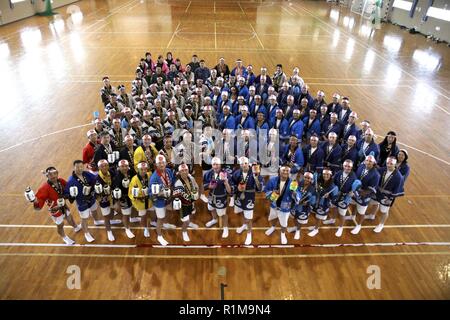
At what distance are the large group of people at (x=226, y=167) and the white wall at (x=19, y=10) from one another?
837 inches

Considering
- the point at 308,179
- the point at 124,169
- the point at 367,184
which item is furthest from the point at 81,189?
the point at 367,184

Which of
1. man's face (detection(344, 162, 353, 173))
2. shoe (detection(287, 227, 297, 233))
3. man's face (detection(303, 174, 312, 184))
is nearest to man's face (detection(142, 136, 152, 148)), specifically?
man's face (detection(303, 174, 312, 184))

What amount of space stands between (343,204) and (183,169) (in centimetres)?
349

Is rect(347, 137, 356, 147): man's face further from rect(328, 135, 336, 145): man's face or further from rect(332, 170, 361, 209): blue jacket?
rect(332, 170, 361, 209): blue jacket

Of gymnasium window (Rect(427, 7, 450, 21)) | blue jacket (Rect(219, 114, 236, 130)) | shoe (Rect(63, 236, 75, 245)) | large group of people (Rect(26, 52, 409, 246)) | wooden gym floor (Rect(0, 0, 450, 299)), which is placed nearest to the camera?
wooden gym floor (Rect(0, 0, 450, 299))

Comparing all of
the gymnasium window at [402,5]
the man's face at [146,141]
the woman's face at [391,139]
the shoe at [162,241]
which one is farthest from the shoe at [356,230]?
the gymnasium window at [402,5]

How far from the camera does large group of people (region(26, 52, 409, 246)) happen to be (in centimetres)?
607

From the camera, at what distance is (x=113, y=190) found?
590cm

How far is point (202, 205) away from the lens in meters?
7.62

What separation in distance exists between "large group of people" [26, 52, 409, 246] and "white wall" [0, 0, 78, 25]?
21259mm

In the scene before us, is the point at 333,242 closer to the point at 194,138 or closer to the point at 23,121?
the point at 194,138

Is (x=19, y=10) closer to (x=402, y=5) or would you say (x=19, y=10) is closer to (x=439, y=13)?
(x=402, y=5)
